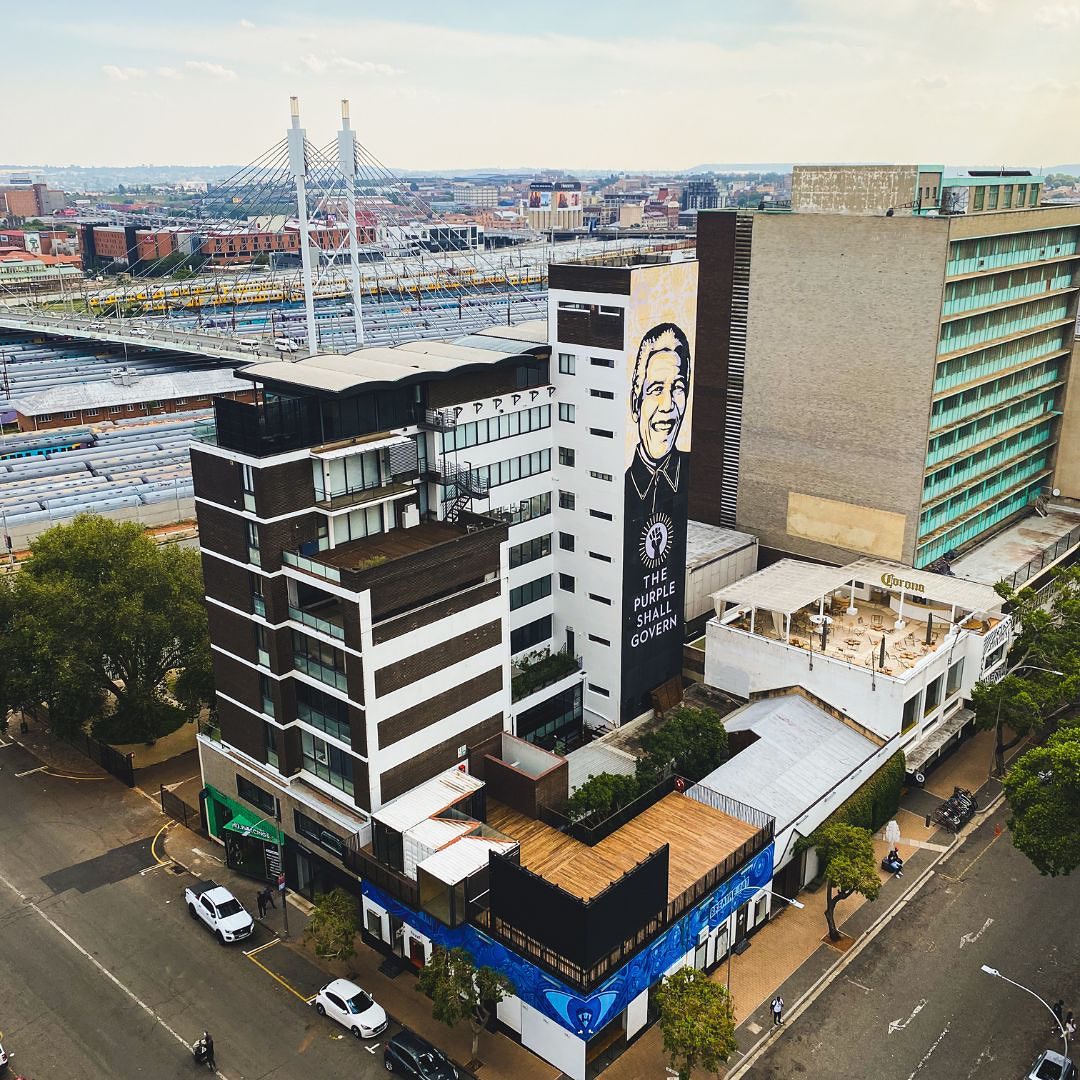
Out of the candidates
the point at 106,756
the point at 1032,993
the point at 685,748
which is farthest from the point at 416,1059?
the point at 106,756

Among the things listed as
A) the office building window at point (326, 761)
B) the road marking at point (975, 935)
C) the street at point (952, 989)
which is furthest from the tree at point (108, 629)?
the road marking at point (975, 935)

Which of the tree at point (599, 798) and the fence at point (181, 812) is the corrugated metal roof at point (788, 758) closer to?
the tree at point (599, 798)

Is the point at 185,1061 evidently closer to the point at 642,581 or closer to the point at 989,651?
the point at 642,581

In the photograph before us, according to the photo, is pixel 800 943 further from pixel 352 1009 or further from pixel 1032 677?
pixel 1032 677

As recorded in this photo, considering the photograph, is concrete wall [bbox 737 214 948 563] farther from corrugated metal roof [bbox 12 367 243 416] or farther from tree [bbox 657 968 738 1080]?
corrugated metal roof [bbox 12 367 243 416]

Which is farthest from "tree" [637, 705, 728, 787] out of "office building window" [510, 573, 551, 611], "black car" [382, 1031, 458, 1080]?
"black car" [382, 1031, 458, 1080]
